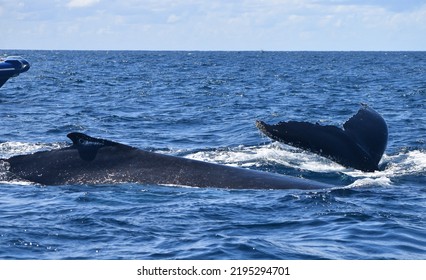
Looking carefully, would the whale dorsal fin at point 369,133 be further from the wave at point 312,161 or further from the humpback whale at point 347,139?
the wave at point 312,161

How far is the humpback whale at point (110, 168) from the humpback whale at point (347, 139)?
1084 mm

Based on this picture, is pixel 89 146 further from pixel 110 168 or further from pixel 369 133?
pixel 369 133

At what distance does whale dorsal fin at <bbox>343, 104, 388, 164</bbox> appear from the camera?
492 inches

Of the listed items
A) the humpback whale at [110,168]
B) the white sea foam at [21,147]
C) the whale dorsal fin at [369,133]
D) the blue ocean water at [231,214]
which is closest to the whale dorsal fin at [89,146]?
the humpback whale at [110,168]

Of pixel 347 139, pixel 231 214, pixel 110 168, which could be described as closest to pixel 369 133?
pixel 347 139

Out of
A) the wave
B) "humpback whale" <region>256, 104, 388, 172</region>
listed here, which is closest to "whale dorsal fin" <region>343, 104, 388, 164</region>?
"humpback whale" <region>256, 104, 388, 172</region>

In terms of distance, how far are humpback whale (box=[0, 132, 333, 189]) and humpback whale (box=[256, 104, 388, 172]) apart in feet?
3.56

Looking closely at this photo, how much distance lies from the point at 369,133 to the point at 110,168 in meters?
4.03

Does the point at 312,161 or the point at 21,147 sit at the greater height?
the point at 312,161

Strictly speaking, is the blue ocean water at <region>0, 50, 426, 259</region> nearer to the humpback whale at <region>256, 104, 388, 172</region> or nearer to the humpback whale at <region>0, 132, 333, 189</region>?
the humpback whale at <region>0, 132, 333, 189</region>

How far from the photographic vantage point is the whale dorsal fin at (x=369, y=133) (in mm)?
12500

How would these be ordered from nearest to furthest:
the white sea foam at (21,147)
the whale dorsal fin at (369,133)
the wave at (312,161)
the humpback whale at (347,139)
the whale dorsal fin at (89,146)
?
1. the whale dorsal fin at (89,146)
2. the humpback whale at (347,139)
3. the whale dorsal fin at (369,133)
4. the wave at (312,161)
5. the white sea foam at (21,147)

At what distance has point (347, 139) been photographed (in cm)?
1242
